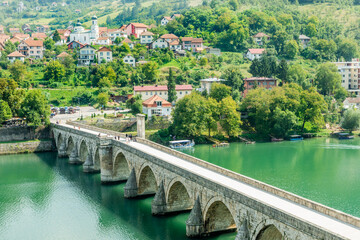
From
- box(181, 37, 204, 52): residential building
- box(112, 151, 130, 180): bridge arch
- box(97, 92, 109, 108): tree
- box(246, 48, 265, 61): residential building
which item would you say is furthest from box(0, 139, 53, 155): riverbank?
box(246, 48, 265, 61): residential building

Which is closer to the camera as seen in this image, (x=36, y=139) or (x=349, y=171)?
(x=349, y=171)

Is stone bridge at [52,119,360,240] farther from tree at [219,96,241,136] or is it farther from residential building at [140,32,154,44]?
residential building at [140,32,154,44]

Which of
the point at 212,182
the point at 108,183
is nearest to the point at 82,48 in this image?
the point at 108,183

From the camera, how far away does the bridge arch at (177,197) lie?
31.2 m

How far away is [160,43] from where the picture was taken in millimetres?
108062

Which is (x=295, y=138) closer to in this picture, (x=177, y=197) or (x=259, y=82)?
(x=259, y=82)

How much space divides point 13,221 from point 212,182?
17333mm

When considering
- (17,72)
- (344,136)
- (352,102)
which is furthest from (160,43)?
(344,136)

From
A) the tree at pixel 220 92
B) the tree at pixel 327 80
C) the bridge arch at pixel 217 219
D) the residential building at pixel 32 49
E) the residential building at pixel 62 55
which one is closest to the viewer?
the bridge arch at pixel 217 219

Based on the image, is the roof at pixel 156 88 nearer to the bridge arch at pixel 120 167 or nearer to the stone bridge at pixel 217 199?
the stone bridge at pixel 217 199

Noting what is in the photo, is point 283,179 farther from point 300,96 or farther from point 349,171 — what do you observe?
point 300,96

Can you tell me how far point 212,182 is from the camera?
2556cm

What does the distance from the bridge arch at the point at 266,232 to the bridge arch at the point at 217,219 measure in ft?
15.3

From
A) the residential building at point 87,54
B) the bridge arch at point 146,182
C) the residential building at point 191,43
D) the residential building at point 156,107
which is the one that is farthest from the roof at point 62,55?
the bridge arch at point 146,182
